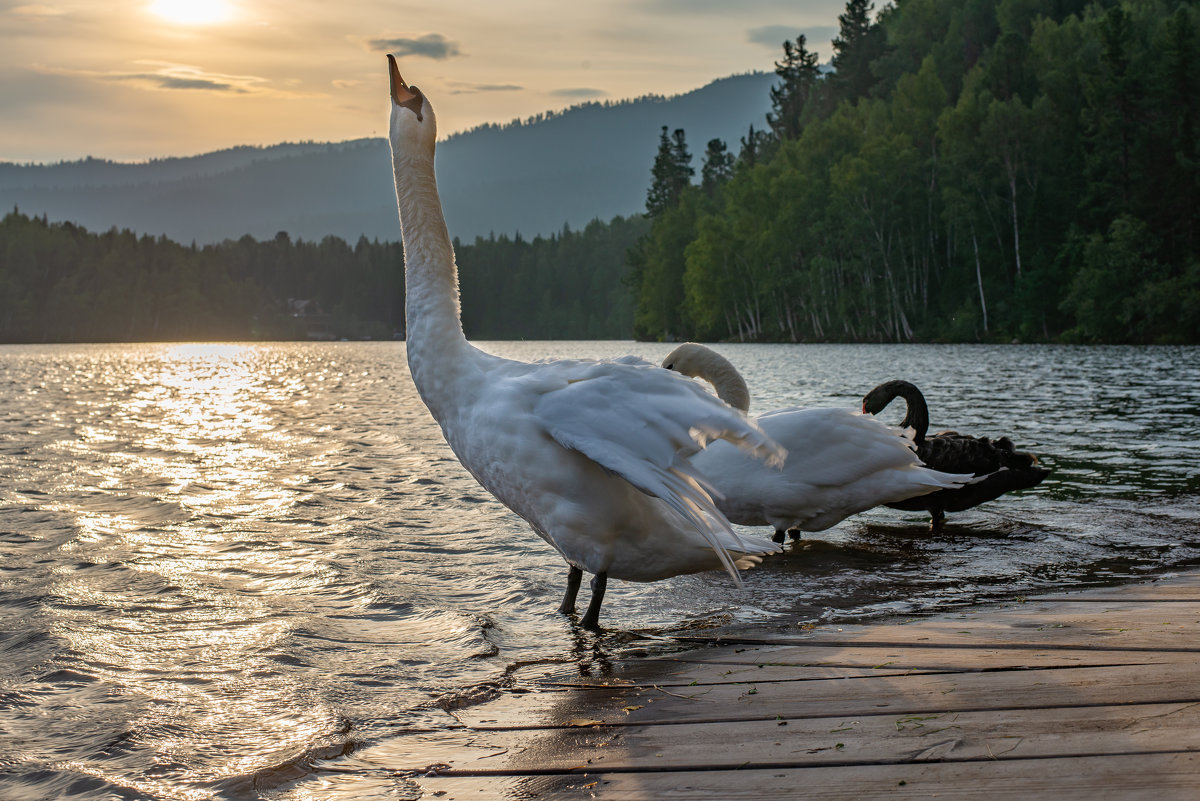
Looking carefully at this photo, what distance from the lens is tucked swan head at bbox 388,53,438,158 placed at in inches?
222

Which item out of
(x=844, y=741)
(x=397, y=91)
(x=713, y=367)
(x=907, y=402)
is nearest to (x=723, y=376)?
(x=713, y=367)

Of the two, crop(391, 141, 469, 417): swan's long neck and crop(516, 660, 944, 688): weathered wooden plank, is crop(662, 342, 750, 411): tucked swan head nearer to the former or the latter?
crop(391, 141, 469, 417): swan's long neck

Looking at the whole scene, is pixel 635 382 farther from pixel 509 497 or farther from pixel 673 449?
pixel 509 497

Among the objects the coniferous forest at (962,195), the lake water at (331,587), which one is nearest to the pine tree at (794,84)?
the coniferous forest at (962,195)

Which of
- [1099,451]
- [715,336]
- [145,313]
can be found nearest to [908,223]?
[715,336]

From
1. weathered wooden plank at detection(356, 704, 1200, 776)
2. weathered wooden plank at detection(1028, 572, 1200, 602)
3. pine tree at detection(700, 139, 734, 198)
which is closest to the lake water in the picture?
weathered wooden plank at detection(356, 704, 1200, 776)

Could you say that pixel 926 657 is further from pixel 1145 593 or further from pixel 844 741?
pixel 1145 593

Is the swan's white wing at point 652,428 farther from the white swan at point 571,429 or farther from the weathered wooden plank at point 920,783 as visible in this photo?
the weathered wooden plank at point 920,783

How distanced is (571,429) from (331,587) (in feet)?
12.1

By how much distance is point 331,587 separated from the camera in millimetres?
7605

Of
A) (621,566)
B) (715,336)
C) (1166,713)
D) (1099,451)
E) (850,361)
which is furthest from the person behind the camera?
(715,336)

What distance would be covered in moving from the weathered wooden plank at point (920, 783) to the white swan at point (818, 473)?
4890 mm

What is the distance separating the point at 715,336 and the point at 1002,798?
100 metres

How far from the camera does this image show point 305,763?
3898 mm
